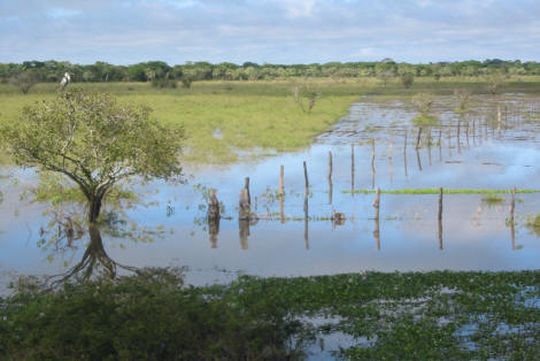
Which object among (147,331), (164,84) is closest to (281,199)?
(147,331)

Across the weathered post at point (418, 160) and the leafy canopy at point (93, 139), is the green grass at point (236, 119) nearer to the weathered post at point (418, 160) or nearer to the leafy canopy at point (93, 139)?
the weathered post at point (418, 160)

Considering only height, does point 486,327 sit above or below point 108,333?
below

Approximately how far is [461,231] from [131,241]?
47.1 ft

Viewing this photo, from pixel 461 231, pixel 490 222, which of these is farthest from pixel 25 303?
pixel 490 222

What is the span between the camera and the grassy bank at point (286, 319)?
51.0ft

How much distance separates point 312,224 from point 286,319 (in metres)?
16.3

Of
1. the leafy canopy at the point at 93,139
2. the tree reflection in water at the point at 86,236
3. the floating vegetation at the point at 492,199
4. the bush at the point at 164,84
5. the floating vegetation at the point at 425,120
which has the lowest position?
the tree reflection in water at the point at 86,236

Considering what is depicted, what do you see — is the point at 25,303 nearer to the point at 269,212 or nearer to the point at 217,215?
the point at 217,215

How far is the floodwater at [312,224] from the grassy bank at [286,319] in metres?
3.86

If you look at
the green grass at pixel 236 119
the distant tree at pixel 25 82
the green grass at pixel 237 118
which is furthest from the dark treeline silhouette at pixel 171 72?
the green grass at pixel 236 119

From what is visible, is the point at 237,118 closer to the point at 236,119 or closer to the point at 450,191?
the point at 236,119

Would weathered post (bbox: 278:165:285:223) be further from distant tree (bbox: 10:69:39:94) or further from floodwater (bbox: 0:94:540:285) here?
distant tree (bbox: 10:69:39:94)

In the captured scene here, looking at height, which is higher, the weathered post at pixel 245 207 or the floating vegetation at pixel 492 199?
the weathered post at pixel 245 207

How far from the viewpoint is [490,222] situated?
33.9 m
